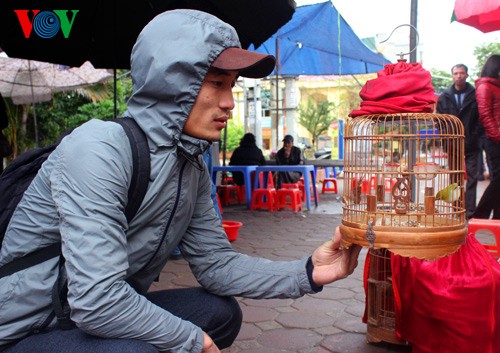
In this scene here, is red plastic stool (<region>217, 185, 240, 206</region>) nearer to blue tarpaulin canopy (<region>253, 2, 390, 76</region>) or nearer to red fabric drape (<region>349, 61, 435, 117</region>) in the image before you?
blue tarpaulin canopy (<region>253, 2, 390, 76</region>)

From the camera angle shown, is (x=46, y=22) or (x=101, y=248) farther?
(x=46, y=22)

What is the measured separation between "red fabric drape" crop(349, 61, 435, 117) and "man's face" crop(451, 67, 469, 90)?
14.0ft

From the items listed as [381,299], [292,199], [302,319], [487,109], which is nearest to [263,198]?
[292,199]

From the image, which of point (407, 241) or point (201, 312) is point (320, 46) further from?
point (201, 312)

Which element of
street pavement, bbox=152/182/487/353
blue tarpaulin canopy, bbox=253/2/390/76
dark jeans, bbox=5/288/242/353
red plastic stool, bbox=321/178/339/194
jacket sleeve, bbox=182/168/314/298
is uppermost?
blue tarpaulin canopy, bbox=253/2/390/76

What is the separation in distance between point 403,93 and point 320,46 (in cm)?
731

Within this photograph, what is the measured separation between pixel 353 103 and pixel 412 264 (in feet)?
102

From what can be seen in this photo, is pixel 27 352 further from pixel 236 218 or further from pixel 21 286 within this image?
pixel 236 218

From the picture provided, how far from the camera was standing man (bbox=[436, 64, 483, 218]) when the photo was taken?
585cm

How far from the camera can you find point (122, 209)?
1.35 m

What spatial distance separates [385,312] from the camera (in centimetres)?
244

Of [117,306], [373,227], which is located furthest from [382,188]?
[117,306]

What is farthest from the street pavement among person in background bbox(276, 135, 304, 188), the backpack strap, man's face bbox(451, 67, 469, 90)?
person in background bbox(276, 135, 304, 188)

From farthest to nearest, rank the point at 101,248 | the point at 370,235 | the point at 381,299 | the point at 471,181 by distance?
the point at 471,181, the point at 381,299, the point at 370,235, the point at 101,248
